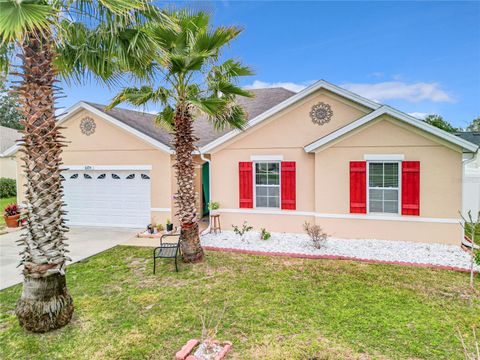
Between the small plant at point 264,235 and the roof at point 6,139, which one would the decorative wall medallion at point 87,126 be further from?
the roof at point 6,139

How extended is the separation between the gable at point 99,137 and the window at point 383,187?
8.81 metres

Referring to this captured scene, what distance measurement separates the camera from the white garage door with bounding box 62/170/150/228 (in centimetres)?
1359

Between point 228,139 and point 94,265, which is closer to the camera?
point 94,265

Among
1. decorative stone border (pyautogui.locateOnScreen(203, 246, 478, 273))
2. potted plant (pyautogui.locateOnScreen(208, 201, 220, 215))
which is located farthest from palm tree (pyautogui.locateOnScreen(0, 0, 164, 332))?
potted plant (pyautogui.locateOnScreen(208, 201, 220, 215))

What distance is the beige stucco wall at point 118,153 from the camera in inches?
519

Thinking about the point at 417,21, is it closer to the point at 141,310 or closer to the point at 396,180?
the point at 396,180

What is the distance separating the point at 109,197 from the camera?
14.0 metres

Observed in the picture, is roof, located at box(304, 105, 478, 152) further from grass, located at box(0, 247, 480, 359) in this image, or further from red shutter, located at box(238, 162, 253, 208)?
grass, located at box(0, 247, 480, 359)

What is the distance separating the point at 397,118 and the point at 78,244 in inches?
470

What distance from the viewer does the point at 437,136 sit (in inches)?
386

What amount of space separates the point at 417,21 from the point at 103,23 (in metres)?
13.8

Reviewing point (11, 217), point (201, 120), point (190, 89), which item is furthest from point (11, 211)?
point (190, 89)

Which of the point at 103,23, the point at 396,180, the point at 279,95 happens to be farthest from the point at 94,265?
the point at 279,95

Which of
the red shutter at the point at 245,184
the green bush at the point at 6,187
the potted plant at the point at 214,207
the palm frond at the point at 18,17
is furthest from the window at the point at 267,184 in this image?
the green bush at the point at 6,187
